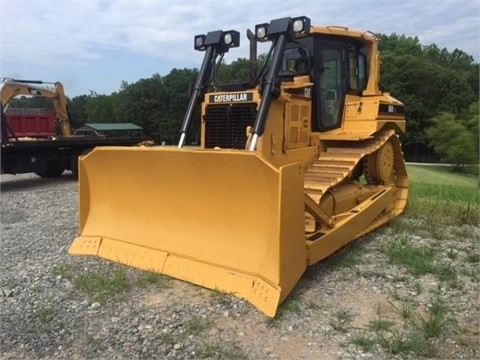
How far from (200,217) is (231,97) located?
1645 millimetres

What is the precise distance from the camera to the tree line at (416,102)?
4281 cm

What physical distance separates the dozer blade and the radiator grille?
1.17m

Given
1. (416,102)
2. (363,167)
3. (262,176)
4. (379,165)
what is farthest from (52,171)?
(416,102)

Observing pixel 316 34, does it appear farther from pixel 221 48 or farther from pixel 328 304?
pixel 328 304

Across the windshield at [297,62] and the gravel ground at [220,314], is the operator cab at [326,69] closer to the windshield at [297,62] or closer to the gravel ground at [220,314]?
the windshield at [297,62]

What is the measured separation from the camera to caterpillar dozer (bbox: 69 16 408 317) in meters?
4.03

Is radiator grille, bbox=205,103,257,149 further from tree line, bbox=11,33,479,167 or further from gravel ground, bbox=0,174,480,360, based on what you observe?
tree line, bbox=11,33,479,167

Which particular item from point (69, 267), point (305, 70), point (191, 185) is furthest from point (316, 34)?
point (69, 267)

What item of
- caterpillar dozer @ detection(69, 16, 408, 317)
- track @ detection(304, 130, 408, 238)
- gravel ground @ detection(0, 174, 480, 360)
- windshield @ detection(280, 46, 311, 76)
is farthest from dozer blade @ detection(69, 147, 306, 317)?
windshield @ detection(280, 46, 311, 76)

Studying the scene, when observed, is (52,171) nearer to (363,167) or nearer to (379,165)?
(363,167)

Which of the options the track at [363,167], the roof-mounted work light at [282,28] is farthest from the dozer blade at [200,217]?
the roof-mounted work light at [282,28]

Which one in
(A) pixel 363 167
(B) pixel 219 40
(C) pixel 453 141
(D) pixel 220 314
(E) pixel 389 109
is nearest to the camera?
(D) pixel 220 314

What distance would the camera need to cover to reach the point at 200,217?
4520 millimetres

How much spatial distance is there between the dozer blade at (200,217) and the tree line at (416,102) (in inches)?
1186
